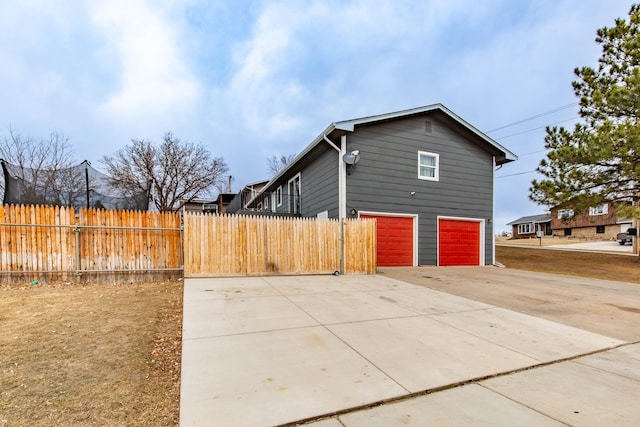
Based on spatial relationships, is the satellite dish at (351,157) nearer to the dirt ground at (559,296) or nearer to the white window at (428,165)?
the white window at (428,165)

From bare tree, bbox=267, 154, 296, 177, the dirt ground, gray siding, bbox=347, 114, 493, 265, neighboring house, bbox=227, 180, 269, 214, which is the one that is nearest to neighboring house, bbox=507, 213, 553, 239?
bare tree, bbox=267, 154, 296, 177

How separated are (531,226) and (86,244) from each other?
51.5 metres

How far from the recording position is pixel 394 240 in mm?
11078

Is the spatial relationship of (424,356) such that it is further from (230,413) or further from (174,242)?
(174,242)

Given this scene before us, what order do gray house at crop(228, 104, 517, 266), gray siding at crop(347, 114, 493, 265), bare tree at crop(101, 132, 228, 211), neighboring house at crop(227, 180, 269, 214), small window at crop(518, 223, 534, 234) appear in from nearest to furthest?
gray house at crop(228, 104, 517, 266) → gray siding at crop(347, 114, 493, 265) → neighboring house at crop(227, 180, 269, 214) → bare tree at crop(101, 132, 228, 211) → small window at crop(518, 223, 534, 234)

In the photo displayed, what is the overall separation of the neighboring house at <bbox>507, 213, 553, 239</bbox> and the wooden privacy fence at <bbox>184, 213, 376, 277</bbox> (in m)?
42.4

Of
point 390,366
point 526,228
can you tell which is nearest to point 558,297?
point 390,366

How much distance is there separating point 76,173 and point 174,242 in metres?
3.59

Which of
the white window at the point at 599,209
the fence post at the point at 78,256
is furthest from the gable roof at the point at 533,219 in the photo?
the fence post at the point at 78,256

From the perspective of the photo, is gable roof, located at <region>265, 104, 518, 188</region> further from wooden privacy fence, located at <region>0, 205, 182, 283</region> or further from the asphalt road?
wooden privacy fence, located at <region>0, 205, 182, 283</region>

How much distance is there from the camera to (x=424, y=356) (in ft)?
10.6

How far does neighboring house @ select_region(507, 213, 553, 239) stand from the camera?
42375 mm

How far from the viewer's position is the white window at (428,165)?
11.7 m

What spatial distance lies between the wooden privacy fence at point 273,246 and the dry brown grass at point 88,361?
2.01m
